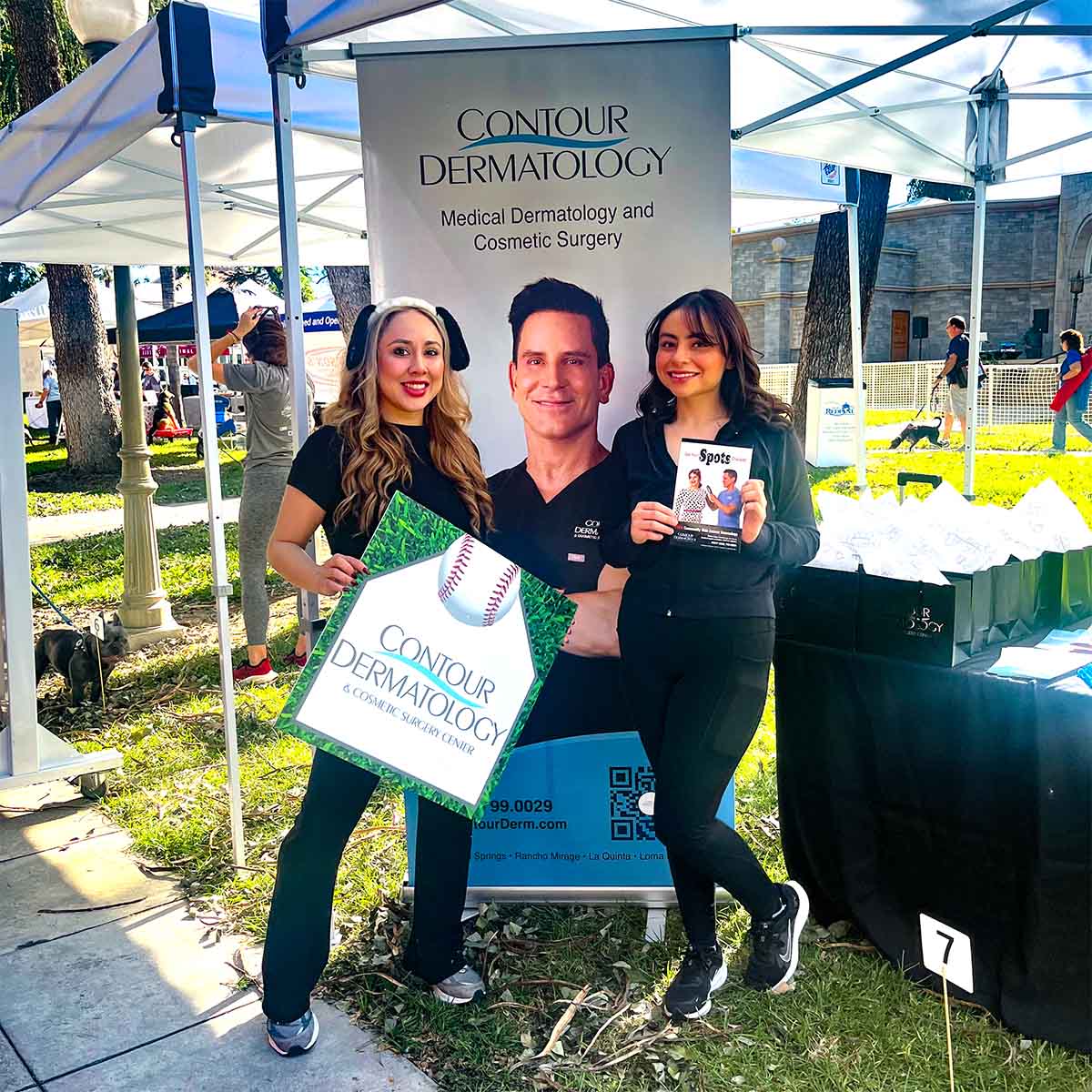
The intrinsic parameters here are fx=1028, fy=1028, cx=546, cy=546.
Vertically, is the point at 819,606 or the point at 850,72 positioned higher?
the point at 850,72

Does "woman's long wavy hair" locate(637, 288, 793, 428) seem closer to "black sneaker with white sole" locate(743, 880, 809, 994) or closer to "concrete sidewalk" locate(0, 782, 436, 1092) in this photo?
"black sneaker with white sole" locate(743, 880, 809, 994)

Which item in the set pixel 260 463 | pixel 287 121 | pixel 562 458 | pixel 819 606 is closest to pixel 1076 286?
pixel 260 463

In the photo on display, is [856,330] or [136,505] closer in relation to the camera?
[136,505]

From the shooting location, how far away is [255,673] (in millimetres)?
6082

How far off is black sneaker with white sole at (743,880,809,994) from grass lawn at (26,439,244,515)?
9.39 m

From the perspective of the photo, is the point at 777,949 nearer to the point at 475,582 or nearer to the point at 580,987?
the point at 580,987

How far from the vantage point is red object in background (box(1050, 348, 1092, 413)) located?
13.2 meters

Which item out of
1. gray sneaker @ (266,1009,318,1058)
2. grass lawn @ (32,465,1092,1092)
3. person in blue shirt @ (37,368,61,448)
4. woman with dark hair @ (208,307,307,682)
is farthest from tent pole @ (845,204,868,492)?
person in blue shirt @ (37,368,61,448)

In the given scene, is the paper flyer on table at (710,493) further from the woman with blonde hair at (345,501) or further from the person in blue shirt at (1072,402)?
the person in blue shirt at (1072,402)

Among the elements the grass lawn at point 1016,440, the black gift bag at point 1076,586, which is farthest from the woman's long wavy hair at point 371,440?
the grass lawn at point 1016,440

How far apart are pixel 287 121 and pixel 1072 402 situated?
43.6 ft

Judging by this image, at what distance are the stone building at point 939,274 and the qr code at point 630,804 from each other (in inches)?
1668

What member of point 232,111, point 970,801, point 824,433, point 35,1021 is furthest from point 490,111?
point 824,433

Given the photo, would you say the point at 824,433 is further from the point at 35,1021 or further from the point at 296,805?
the point at 35,1021
